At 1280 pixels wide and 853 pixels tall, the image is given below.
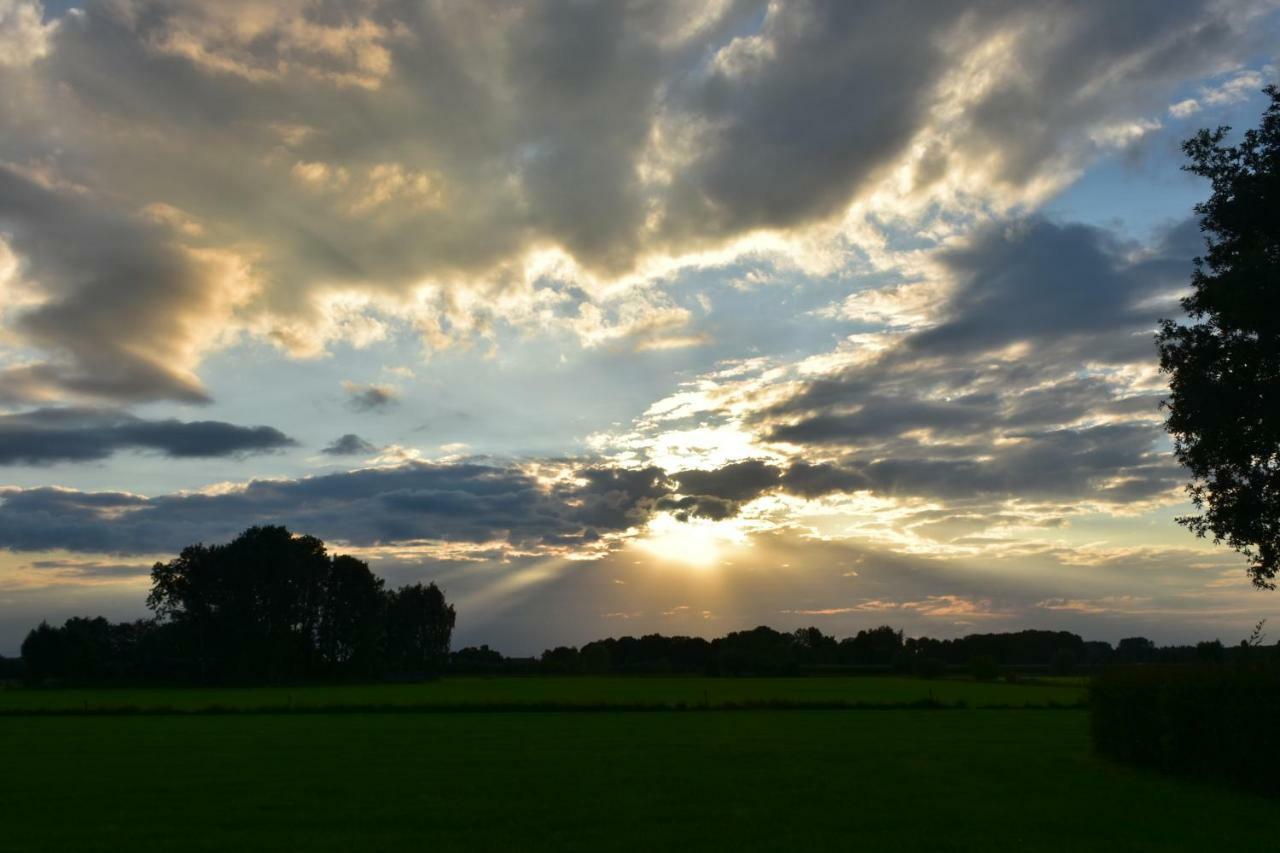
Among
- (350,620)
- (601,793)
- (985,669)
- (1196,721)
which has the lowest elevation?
(601,793)

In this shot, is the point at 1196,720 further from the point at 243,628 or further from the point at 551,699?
the point at 243,628

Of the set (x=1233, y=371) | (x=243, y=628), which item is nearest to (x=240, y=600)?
(x=243, y=628)

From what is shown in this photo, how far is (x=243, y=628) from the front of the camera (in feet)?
433

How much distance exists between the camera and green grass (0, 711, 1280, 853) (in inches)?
685

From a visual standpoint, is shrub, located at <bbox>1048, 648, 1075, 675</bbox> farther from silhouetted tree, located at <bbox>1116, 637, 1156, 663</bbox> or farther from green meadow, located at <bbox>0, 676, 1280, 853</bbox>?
green meadow, located at <bbox>0, 676, 1280, 853</bbox>

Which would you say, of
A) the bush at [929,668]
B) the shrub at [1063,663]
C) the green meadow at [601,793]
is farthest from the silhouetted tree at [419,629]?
the green meadow at [601,793]

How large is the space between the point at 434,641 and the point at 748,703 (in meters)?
128

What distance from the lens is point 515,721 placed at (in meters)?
52.7

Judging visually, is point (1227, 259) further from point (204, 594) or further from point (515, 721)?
point (204, 594)

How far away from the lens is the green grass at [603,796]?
57.1 ft

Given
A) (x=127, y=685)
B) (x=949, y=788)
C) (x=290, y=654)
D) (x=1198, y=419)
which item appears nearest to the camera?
(x=949, y=788)

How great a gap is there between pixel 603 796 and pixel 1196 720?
53.3ft

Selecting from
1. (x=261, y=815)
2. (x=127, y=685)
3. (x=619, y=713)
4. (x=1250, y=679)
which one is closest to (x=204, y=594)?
(x=127, y=685)

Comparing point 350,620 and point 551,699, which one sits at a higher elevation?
point 350,620
